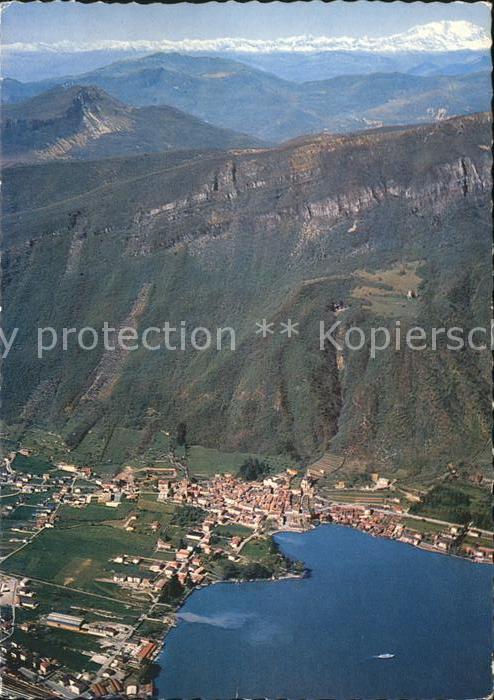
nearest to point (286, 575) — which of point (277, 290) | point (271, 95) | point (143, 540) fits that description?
point (143, 540)

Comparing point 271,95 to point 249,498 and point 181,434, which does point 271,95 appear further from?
point 249,498

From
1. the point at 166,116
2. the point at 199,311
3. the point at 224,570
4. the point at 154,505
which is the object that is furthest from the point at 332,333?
the point at 166,116

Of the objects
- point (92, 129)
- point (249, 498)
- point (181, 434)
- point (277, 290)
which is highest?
point (92, 129)

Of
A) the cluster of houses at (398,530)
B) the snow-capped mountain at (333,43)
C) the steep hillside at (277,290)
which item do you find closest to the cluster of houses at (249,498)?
the cluster of houses at (398,530)

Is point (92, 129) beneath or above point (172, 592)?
above

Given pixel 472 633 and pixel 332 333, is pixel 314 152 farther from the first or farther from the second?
pixel 472 633

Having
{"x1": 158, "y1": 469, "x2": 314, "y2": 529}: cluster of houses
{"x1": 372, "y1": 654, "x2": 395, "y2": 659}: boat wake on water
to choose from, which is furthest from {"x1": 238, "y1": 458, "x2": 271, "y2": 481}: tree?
{"x1": 372, "y1": 654, "x2": 395, "y2": 659}: boat wake on water

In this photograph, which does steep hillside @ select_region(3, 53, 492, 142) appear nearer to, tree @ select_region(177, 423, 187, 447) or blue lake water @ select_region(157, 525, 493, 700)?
tree @ select_region(177, 423, 187, 447)
